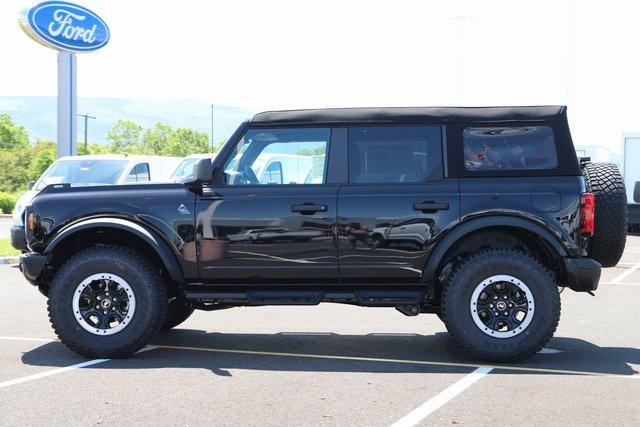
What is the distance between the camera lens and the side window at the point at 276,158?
698cm

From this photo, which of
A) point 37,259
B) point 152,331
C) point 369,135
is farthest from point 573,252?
point 37,259

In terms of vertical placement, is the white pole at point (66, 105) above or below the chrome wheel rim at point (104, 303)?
above

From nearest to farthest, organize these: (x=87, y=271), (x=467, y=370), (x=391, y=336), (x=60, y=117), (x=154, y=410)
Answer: (x=154, y=410)
(x=467, y=370)
(x=87, y=271)
(x=391, y=336)
(x=60, y=117)

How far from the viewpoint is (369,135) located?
22.9ft

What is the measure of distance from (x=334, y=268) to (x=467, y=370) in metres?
1.31

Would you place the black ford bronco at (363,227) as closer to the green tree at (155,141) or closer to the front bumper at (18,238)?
the front bumper at (18,238)

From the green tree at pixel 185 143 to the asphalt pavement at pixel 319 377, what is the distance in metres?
182

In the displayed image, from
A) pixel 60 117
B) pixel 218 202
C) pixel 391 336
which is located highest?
pixel 60 117

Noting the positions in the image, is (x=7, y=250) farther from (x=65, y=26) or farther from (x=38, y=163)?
(x=38, y=163)

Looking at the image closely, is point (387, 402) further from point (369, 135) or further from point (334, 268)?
point (369, 135)

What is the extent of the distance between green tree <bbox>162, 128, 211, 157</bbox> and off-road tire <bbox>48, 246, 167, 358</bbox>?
182 meters

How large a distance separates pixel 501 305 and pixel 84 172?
1139 centimetres

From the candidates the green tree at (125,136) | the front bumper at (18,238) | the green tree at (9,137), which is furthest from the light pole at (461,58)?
the green tree at (125,136)

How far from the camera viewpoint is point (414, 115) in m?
7.00
